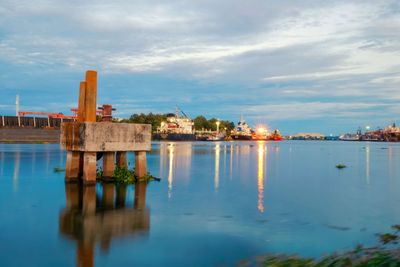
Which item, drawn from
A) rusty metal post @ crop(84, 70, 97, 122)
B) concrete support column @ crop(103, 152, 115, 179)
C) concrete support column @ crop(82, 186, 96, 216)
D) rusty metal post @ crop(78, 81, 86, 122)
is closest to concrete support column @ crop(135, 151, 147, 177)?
concrete support column @ crop(103, 152, 115, 179)

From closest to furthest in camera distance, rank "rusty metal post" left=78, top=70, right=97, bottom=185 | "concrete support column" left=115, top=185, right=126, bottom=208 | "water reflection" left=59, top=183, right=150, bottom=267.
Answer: "water reflection" left=59, top=183, right=150, bottom=267 → "concrete support column" left=115, top=185, right=126, bottom=208 → "rusty metal post" left=78, top=70, right=97, bottom=185

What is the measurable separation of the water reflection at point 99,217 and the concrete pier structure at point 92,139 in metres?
1.14

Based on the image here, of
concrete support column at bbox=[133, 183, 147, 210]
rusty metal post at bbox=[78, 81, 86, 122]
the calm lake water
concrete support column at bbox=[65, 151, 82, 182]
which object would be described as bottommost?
the calm lake water

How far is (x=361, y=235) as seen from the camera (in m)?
16.4

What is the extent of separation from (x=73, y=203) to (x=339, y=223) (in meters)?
13.1

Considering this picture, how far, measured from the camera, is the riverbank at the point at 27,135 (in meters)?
115

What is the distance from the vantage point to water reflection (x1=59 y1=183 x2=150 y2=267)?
14.0 metres

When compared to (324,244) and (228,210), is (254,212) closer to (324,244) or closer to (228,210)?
(228,210)

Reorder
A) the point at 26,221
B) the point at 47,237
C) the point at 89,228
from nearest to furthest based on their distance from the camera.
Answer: the point at 47,237
the point at 89,228
the point at 26,221

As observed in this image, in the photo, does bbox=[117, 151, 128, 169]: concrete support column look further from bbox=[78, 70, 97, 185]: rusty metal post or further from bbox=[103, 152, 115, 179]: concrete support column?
bbox=[78, 70, 97, 185]: rusty metal post

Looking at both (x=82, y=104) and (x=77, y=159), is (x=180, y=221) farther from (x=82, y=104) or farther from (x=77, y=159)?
(x=82, y=104)

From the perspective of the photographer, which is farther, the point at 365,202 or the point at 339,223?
the point at 365,202

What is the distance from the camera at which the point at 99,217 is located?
1831 cm

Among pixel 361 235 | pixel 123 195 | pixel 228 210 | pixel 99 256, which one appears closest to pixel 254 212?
pixel 228 210
